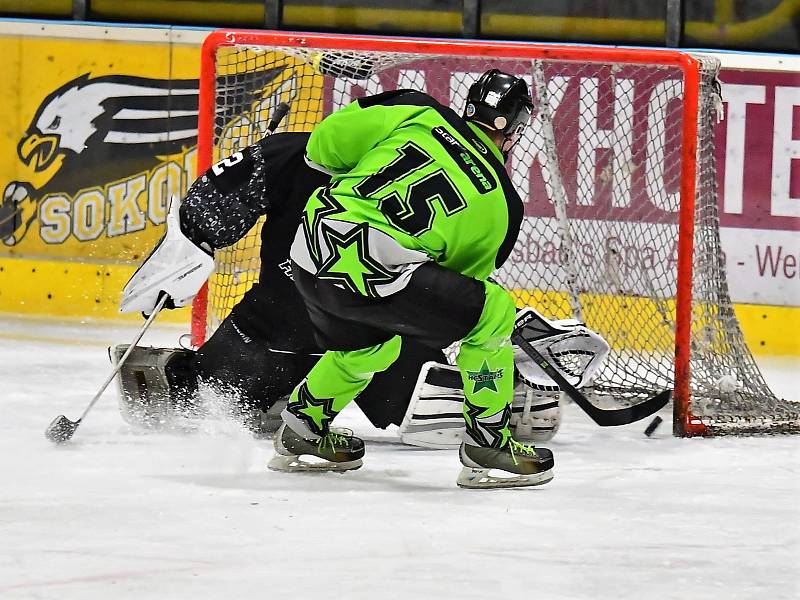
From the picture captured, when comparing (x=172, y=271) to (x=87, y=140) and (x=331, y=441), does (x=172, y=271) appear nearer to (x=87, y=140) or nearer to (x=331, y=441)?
(x=331, y=441)

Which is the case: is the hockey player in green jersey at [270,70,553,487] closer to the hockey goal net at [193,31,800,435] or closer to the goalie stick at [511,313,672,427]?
the goalie stick at [511,313,672,427]

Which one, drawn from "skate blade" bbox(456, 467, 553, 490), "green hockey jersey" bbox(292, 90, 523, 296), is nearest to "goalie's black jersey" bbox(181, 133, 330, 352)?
"green hockey jersey" bbox(292, 90, 523, 296)

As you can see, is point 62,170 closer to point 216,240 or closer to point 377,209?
point 216,240

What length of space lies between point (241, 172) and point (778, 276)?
238 centimetres

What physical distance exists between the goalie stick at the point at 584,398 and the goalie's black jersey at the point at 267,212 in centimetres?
54

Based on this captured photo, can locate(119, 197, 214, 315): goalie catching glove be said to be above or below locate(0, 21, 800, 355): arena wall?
below

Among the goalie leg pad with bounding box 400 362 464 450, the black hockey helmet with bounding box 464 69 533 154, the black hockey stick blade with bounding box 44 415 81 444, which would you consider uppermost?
the black hockey helmet with bounding box 464 69 533 154

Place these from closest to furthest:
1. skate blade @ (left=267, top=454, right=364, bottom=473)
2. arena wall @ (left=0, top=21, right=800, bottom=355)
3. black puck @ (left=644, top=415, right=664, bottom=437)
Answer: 1. skate blade @ (left=267, top=454, right=364, bottom=473)
2. black puck @ (left=644, top=415, right=664, bottom=437)
3. arena wall @ (left=0, top=21, right=800, bottom=355)

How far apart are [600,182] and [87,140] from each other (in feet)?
6.88

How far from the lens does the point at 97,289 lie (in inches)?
208

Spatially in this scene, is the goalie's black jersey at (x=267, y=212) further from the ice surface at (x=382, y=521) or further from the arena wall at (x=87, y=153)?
the arena wall at (x=87, y=153)

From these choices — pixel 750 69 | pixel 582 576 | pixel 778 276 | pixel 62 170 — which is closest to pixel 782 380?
pixel 778 276

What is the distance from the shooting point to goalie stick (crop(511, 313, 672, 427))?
3.39 metres

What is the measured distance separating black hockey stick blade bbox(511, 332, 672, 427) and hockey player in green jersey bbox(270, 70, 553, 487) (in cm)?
48
